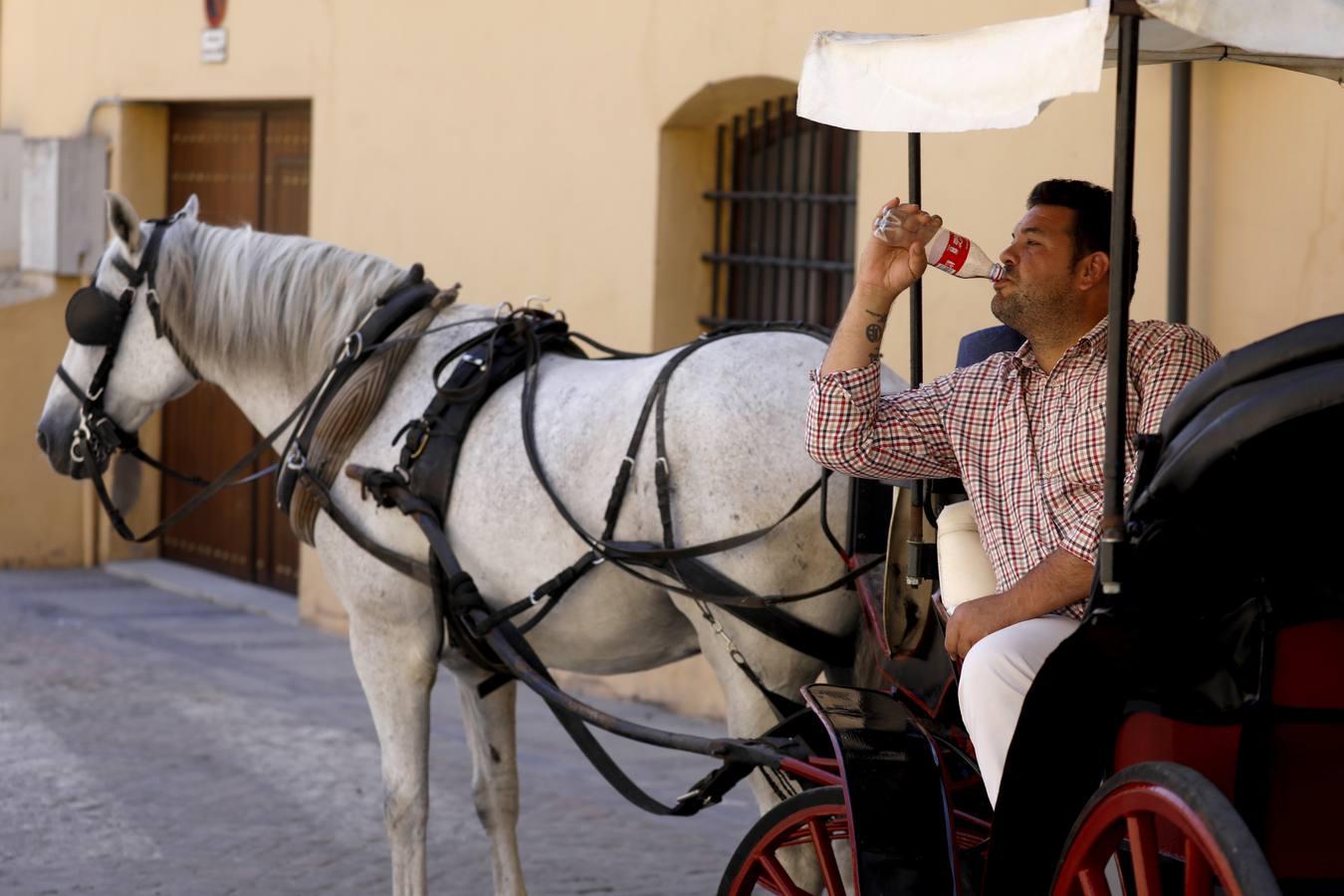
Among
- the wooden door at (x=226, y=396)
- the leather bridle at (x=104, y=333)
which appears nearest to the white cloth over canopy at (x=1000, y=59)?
the leather bridle at (x=104, y=333)

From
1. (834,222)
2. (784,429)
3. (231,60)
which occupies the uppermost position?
(231,60)

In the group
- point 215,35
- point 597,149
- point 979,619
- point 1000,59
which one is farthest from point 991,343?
point 215,35

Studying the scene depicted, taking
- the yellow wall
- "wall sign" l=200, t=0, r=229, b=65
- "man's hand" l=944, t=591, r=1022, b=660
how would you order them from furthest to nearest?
"wall sign" l=200, t=0, r=229, b=65
the yellow wall
"man's hand" l=944, t=591, r=1022, b=660

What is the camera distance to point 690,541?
12.6 ft

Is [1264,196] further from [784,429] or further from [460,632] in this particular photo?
[460,632]

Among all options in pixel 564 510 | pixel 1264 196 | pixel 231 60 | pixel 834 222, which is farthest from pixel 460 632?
pixel 231 60

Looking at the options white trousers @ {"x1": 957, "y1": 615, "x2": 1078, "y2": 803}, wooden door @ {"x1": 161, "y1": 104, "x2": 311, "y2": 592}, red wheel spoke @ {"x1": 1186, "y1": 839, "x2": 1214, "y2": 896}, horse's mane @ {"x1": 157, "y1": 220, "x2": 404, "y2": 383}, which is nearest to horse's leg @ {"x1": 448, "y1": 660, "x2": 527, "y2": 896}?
horse's mane @ {"x1": 157, "y1": 220, "x2": 404, "y2": 383}

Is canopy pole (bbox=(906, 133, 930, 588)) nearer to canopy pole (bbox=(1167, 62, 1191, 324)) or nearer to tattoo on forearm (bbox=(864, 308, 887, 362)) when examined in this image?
tattoo on forearm (bbox=(864, 308, 887, 362))

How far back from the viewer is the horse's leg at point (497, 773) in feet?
14.8

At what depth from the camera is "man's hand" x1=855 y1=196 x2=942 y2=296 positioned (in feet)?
10.4

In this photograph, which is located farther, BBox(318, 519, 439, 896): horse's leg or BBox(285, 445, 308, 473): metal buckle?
BBox(285, 445, 308, 473): metal buckle

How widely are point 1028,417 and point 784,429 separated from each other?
2.72 feet

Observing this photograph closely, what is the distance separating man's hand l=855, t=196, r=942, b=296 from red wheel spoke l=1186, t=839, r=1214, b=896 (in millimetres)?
1176

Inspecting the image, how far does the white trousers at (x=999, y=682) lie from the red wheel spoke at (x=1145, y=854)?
1.00 ft
